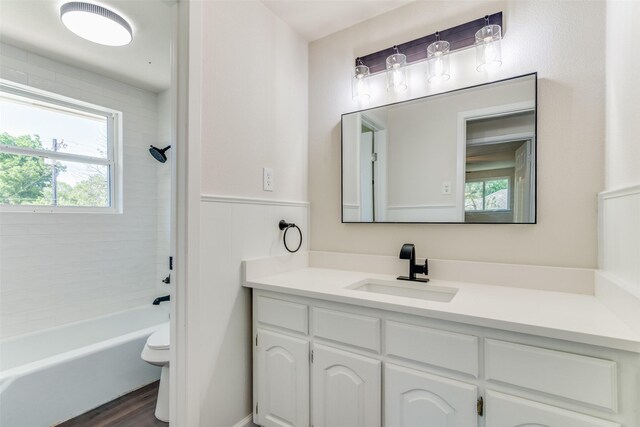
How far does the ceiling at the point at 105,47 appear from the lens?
173 cm

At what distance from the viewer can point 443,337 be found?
1.00 meters

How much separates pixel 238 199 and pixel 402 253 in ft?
2.75

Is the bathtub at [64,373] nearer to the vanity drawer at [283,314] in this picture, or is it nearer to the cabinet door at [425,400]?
the vanity drawer at [283,314]

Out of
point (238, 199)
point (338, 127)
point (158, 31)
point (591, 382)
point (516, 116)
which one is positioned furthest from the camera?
point (158, 31)

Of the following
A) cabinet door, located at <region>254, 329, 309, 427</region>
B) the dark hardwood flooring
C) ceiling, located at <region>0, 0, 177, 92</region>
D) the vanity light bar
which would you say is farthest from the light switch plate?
the dark hardwood flooring

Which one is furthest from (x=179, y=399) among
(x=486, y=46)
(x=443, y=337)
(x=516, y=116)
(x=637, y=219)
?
(x=486, y=46)

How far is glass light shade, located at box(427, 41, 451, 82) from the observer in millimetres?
1499

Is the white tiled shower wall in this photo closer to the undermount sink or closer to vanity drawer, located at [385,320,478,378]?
the undermount sink

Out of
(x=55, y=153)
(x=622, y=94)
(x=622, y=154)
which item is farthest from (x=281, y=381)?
(x=55, y=153)

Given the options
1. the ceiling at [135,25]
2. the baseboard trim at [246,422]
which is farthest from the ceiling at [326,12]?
the baseboard trim at [246,422]

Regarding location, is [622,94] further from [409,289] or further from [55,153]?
[55,153]

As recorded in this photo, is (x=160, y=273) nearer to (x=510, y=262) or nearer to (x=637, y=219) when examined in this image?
(x=510, y=262)

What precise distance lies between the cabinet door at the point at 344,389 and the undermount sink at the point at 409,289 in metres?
0.32

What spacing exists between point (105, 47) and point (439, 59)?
2.36m
